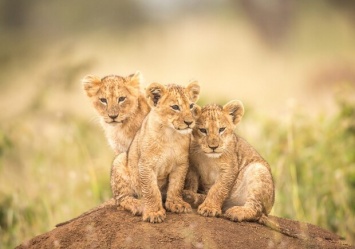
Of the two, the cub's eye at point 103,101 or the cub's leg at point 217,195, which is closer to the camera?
the cub's leg at point 217,195

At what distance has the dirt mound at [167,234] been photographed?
9.07m

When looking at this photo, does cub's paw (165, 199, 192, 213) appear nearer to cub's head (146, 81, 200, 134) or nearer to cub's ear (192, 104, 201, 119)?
cub's head (146, 81, 200, 134)

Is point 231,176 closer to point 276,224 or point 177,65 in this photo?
point 276,224

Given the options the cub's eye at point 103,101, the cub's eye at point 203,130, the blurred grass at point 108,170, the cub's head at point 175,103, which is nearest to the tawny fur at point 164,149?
the cub's head at point 175,103

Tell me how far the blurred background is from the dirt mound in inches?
66.8

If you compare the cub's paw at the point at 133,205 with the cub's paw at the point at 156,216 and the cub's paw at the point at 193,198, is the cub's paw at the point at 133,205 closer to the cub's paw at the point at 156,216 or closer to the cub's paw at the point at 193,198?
the cub's paw at the point at 156,216

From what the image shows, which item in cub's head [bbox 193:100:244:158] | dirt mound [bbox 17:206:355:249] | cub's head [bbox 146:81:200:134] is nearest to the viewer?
dirt mound [bbox 17:206:355:249]

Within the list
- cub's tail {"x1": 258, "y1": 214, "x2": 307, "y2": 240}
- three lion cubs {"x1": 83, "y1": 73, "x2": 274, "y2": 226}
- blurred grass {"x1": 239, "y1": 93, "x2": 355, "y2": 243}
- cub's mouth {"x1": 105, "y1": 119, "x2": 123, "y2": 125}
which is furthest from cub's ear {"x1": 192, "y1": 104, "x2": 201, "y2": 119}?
blurred grass {"x1": 239, "y1": 93, "x2": 355, "y2": 243}

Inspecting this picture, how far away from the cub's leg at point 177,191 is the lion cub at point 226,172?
0.63 feet

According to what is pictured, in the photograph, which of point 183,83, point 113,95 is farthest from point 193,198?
point 183,83

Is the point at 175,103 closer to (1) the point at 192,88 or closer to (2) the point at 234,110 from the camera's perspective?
(1) the point at 192,88

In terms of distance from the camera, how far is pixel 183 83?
A: 21188mm

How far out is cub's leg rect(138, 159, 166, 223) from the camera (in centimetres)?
926

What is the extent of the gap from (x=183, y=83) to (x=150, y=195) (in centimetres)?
1200
